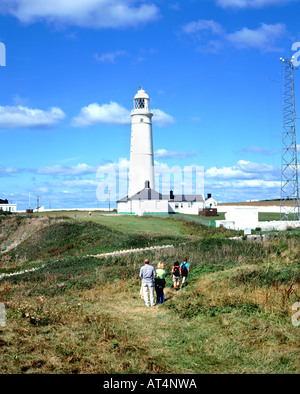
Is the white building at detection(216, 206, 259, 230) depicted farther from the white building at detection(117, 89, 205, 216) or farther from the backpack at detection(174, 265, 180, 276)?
the backpack at detection(174, 265, 180, 276)

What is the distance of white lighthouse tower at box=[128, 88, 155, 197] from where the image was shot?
61562 millimetres

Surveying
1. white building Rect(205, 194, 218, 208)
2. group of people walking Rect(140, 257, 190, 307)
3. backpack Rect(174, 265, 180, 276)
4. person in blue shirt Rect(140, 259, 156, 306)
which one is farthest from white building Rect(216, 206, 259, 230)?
person in blue shirt Rect(140, 259, 156, 306)

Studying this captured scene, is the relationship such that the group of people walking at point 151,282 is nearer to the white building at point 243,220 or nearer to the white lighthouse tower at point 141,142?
the white building at point 243,220

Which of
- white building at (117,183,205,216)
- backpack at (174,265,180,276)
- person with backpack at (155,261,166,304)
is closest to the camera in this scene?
person with backpack at (155,261,166,304)

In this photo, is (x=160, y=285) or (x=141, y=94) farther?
(x=141, y=94)

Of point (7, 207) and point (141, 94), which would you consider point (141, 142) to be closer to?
point (141, 94)

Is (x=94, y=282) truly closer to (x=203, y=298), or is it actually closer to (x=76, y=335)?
(x=203, y=298)

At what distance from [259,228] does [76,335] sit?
3783 cm

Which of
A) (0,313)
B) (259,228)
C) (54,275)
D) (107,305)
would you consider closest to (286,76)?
(259,228)

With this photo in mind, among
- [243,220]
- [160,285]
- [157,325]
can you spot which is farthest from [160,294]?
[243,220]

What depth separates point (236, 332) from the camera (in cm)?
1024

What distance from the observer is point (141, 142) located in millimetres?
61688

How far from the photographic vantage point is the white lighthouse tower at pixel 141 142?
61562 mm

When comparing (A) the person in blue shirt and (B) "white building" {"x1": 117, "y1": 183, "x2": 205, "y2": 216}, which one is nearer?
(A) the person in blue shirt
